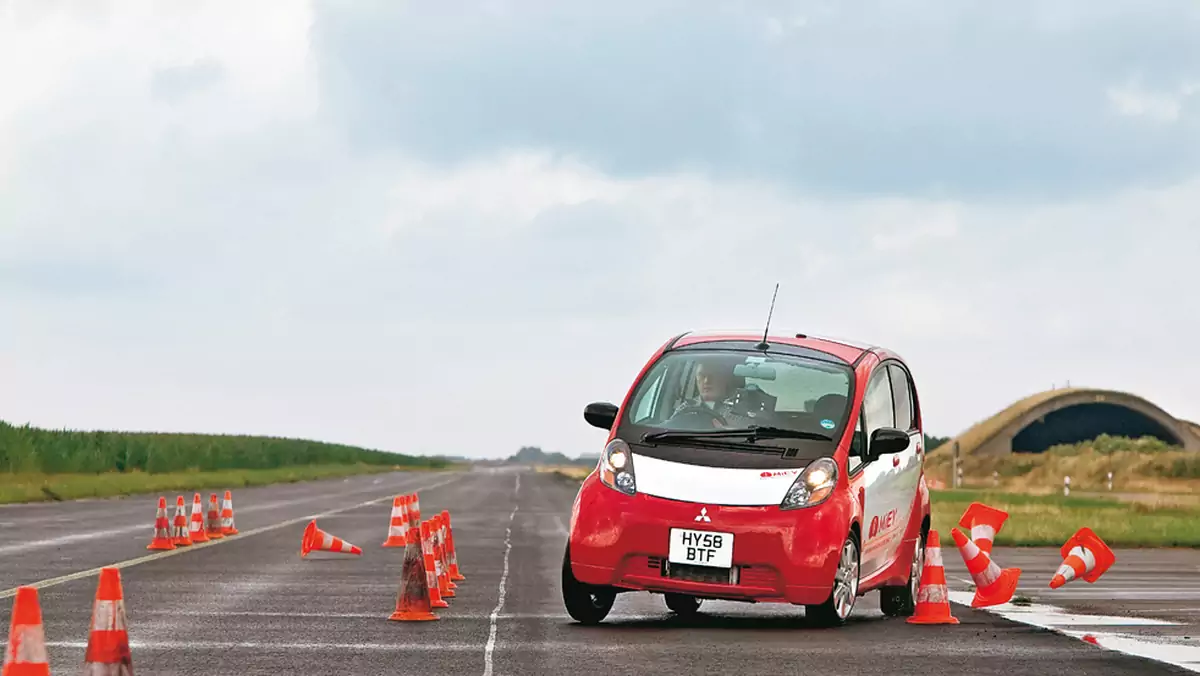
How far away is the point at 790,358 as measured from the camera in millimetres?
12992

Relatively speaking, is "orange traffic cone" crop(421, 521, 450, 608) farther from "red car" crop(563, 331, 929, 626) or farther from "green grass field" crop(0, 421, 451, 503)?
"green grass field" crop(0, 421, 451, 503)

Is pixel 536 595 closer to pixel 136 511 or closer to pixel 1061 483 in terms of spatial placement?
pixel 136 511

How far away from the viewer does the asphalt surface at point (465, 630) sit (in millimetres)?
10109

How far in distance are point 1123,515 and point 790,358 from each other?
88.8 feet

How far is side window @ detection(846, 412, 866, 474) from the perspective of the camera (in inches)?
478

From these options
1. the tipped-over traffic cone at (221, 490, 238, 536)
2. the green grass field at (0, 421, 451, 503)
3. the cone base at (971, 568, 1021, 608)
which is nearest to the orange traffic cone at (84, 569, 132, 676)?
the cone base at (971, 568, 1021, 608)

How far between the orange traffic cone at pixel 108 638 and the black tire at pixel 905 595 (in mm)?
7698

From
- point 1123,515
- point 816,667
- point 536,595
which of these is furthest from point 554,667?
point 1123,515

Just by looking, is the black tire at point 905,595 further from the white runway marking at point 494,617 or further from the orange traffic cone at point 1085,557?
the white runway marking at point 494,617

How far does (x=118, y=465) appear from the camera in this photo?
61.2m

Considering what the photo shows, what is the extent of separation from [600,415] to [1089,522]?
22.9 meters

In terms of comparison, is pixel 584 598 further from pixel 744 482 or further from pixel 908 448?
pixel 908 448

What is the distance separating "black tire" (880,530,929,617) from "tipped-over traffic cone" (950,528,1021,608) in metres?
0.49

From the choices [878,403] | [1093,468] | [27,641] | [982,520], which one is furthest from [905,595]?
[1093,468]
